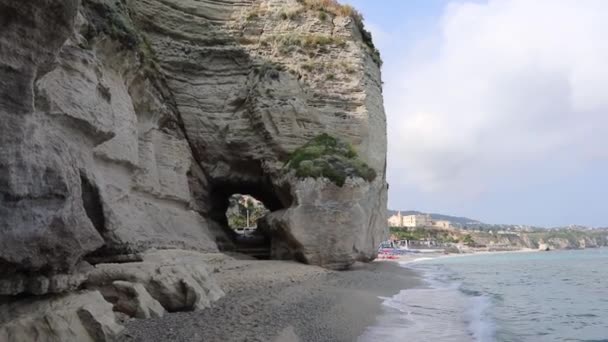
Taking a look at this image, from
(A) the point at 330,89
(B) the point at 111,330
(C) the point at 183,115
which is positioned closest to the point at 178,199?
(C) the point at 183,115

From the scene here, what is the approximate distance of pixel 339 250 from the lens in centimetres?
1998

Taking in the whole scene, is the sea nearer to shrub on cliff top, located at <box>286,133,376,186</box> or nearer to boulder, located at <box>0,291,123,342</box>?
boulder, located at <box>0,291,123,342</box>

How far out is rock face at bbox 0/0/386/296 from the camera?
5.23 meters

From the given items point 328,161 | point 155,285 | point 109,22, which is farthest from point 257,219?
point 155,285

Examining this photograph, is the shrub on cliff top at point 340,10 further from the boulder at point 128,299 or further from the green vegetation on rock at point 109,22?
the boulder at point 128,299

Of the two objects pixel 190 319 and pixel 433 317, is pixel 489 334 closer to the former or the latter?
pixel 433 317

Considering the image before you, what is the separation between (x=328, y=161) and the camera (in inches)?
816

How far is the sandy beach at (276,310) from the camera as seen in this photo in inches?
301

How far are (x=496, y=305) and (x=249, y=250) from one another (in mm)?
13361

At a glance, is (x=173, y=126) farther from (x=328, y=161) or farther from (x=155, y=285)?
(x=155, y=285)

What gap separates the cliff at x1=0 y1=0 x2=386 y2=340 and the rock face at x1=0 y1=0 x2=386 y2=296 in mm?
33

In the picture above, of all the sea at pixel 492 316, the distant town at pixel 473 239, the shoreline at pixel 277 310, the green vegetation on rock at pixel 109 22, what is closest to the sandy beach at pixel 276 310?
the shoreline at pixel 277 310

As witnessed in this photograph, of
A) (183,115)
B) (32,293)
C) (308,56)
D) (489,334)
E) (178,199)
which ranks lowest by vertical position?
(489,334)

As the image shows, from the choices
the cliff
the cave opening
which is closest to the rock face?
the cliff
